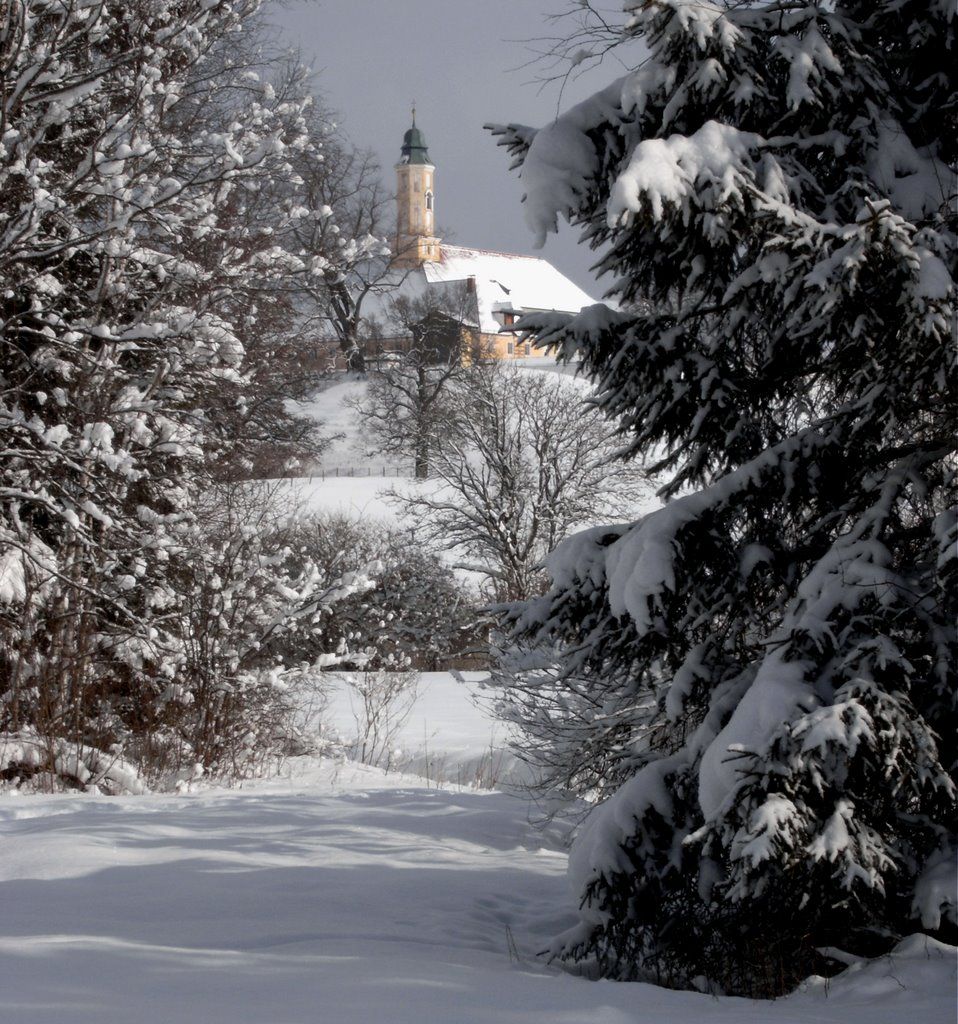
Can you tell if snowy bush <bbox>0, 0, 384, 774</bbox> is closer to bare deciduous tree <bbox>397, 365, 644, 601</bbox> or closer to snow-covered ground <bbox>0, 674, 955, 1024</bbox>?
snow-covered ground <bbox>0, 674, 955, 1024</bbox>

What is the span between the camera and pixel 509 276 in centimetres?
5831

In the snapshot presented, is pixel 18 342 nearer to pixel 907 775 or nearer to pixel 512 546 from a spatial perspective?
pixel 907 775

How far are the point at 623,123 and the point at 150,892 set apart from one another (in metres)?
3.60

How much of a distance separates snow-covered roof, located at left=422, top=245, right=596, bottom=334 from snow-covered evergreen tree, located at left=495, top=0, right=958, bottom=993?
48.1 meters

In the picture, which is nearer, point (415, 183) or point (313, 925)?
point (313, 925)

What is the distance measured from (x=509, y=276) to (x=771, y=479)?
55718mm

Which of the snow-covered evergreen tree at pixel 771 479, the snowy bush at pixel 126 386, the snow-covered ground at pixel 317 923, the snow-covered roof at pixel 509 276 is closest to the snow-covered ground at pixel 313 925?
the snow-covered ground at pixel 317 923

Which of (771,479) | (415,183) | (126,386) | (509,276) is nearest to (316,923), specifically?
(771,479)

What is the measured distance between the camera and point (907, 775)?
3.27m

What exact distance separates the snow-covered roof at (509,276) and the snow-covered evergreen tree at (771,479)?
158 feet

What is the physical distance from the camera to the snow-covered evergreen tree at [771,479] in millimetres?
3209

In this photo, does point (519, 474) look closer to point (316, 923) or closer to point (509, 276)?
point (316, 923)

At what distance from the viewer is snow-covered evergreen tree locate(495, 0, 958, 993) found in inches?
126

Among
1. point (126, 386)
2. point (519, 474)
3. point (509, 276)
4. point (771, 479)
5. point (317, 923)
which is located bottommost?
point (317, 923)
